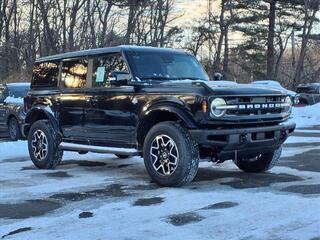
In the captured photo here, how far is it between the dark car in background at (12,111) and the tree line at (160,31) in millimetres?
16967

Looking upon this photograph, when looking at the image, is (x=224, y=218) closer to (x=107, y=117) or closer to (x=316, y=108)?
(x=107, y=117)

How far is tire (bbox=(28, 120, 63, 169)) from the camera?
969 cm

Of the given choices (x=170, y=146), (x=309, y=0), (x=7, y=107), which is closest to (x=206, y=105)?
(x=170, y=146)

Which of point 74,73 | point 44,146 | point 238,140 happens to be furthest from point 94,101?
point 238,140

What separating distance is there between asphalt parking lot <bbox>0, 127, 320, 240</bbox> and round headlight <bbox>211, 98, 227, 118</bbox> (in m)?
0.97

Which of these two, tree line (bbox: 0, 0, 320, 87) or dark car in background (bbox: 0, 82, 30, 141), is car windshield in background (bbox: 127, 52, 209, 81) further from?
tree line (bbox: 0, 0, 320, 87)

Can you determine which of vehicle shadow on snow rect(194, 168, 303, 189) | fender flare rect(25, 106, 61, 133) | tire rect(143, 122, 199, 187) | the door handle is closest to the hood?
tire rect(143, 122, 199, 187)

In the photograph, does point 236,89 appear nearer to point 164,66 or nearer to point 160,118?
point 160,118

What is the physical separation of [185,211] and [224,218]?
520 millimetres

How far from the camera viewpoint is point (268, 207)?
6336 mm

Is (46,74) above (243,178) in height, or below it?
above

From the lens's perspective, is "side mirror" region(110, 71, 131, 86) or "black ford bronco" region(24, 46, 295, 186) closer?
"black ford bronco" region(24, 46, 295, 186)

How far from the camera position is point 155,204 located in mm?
6695

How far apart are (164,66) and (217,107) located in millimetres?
1820
